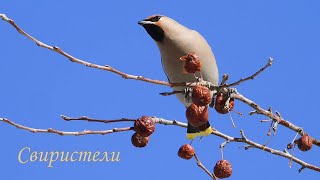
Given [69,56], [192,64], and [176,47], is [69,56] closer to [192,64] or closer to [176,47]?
[192,64]

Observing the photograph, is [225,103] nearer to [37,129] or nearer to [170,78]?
[37,129]

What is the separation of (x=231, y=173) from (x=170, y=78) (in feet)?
4.86

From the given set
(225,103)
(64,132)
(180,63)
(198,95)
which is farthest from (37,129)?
(180,63)

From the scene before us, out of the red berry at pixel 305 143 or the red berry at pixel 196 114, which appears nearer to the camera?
the red berry at pixel 196 114

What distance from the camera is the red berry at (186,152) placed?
2168mm

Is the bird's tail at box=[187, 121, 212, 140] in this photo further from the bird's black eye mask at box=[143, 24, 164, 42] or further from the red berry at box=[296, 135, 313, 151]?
the bird's black eye mask at box=[143, 24, 164, 42]

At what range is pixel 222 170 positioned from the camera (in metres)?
2.09

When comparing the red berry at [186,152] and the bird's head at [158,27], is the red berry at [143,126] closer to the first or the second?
the red berry at [186,152]

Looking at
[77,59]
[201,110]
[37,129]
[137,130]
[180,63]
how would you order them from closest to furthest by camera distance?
1. [77,59]
2. [37,129]
3. [137,130]
4. [201,110]
5. [180,63]

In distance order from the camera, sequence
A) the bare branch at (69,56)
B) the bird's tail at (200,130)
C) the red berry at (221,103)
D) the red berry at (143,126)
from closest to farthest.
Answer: the bare branch at (69,56)
the red berry at (143,126)
the red berry at (221,103)
the bird's tail at (200,130)

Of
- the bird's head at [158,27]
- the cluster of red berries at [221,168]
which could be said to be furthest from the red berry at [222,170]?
the bird's head at [158,27]

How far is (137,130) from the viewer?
1.83 m

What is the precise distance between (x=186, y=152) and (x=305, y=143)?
502 millimetres

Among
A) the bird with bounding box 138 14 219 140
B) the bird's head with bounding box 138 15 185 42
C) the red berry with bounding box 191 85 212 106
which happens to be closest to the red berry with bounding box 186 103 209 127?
the red berry with bounding box 191 85 212 106
